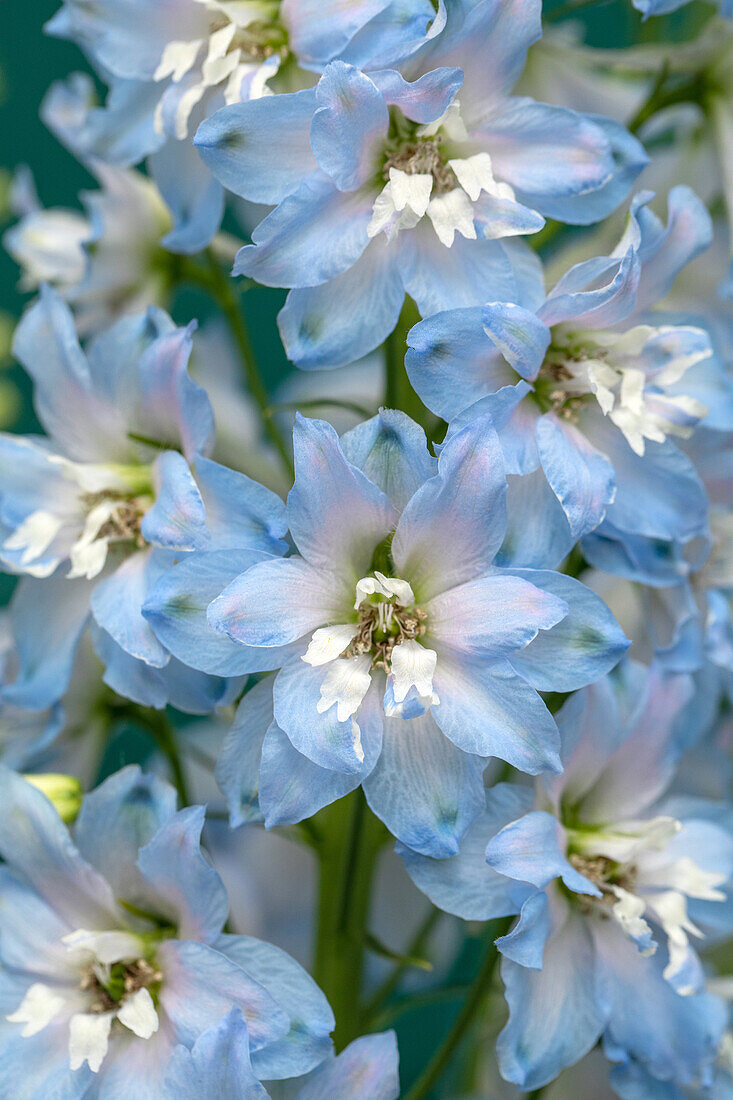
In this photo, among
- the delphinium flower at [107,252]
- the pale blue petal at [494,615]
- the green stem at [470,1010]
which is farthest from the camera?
the delphinium flower at [107,252]

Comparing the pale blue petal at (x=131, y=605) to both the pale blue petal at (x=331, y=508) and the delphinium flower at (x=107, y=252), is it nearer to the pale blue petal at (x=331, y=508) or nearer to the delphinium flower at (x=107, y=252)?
the pale blue petal at (x=331, y=508)

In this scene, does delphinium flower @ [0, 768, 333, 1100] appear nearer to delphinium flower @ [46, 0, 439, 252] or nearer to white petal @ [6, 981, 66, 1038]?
white petal @ [6, 981, 66, 1038]

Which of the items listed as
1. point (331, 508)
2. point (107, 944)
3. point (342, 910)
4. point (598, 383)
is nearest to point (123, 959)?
point (107, 944)

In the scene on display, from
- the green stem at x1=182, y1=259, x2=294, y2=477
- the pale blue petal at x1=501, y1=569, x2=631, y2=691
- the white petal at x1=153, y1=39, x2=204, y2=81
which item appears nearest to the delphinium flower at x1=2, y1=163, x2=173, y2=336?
the green stem at x1=182, y1=259, x2=294, y2=477

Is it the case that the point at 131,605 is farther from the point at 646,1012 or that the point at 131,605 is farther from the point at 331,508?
the point at 646,1012

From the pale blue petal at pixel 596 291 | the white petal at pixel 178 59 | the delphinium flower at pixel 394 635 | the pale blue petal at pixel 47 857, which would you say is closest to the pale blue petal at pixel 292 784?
the delphinium flower at pixel 394 635

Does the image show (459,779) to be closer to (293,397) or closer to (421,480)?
(421,480)
